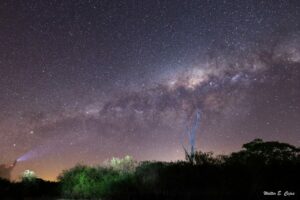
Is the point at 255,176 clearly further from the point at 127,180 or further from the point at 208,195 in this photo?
the point at 127,180

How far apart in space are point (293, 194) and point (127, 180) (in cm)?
1296

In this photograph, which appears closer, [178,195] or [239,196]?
[239,196]

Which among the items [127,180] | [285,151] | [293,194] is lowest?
[293,194]

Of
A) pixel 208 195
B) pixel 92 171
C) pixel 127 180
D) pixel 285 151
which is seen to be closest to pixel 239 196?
pixel 208 195

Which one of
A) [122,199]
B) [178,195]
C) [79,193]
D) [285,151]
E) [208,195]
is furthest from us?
[285,151]

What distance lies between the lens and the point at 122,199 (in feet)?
80.8

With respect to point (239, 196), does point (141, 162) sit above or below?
above

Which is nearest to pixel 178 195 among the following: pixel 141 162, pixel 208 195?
pixel 208 195

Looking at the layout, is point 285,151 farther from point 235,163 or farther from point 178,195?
point 178,195

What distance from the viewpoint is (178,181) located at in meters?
24.4

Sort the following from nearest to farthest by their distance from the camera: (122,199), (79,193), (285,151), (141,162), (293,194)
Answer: (293,194) → (122,199) → (79,193) → (141,162) → (285,151)

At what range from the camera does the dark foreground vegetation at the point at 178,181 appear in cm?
2033

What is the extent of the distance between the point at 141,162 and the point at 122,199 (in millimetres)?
6732

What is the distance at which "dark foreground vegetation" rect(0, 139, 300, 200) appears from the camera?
2033cm
